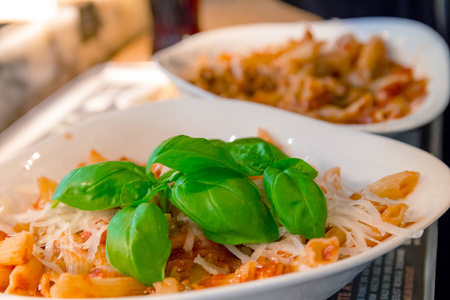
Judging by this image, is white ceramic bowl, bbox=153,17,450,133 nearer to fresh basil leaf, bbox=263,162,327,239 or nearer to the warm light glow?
the warm light glow

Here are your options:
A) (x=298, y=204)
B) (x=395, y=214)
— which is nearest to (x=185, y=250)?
(x=298, y=204)

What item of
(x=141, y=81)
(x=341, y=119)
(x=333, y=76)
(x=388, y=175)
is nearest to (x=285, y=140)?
(x=388, y=175)

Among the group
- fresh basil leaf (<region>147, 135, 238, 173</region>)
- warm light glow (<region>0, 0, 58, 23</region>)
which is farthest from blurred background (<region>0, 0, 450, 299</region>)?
fresh basil leaf (<region>147, 135, 238, 173</region>)

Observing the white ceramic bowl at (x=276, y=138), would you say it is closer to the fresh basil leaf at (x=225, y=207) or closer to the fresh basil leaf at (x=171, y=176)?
the fresh basil leaf at (x=225, y=207)

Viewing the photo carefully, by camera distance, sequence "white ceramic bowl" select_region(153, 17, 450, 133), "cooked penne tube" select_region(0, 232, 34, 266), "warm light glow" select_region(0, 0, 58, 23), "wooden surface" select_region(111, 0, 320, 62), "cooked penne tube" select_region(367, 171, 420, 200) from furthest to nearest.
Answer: "wooden surface" select_region(111, 0, 320, 62) < "warm light glow" select_region(0, 0, 58, 23) < "white ceramic bowl" select_region(153, 17, 450, 133) < "cooked penne tube" select_region(367, 171, 420, 200) < "cooked penne tube" select_region(0, 232, 34, 266)

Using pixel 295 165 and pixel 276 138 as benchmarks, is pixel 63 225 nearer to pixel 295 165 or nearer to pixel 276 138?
pixel 295 165

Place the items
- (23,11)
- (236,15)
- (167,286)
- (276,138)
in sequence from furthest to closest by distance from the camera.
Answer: (236,15) < (23,11) < (276,138) < (167,286)

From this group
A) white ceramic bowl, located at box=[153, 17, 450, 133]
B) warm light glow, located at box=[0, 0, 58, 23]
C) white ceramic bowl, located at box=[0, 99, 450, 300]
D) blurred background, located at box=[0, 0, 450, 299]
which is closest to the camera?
white ceramic bowl, located at box=[0, 99, 450, 300]
